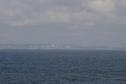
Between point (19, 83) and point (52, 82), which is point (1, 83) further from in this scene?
point (52, 82)

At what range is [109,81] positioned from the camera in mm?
108688

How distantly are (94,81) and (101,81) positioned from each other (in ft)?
5.54

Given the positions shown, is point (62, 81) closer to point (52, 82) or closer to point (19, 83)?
A: point (52, 82)

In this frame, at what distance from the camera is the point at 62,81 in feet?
356

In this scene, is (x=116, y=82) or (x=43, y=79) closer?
(x=116, y=82)

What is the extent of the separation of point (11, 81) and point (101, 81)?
2193cm

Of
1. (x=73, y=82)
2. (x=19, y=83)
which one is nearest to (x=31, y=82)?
(x=19, y=83)

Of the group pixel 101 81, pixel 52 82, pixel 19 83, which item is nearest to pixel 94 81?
pixel 101 81

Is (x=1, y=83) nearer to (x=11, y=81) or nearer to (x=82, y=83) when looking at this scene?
(x=11, y=81)

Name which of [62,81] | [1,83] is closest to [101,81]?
[62,81]

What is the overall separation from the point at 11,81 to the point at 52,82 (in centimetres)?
1049

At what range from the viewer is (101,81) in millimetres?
107938

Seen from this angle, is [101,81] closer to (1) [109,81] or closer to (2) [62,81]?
(1) [109,81]

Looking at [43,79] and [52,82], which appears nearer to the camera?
[52,82]
